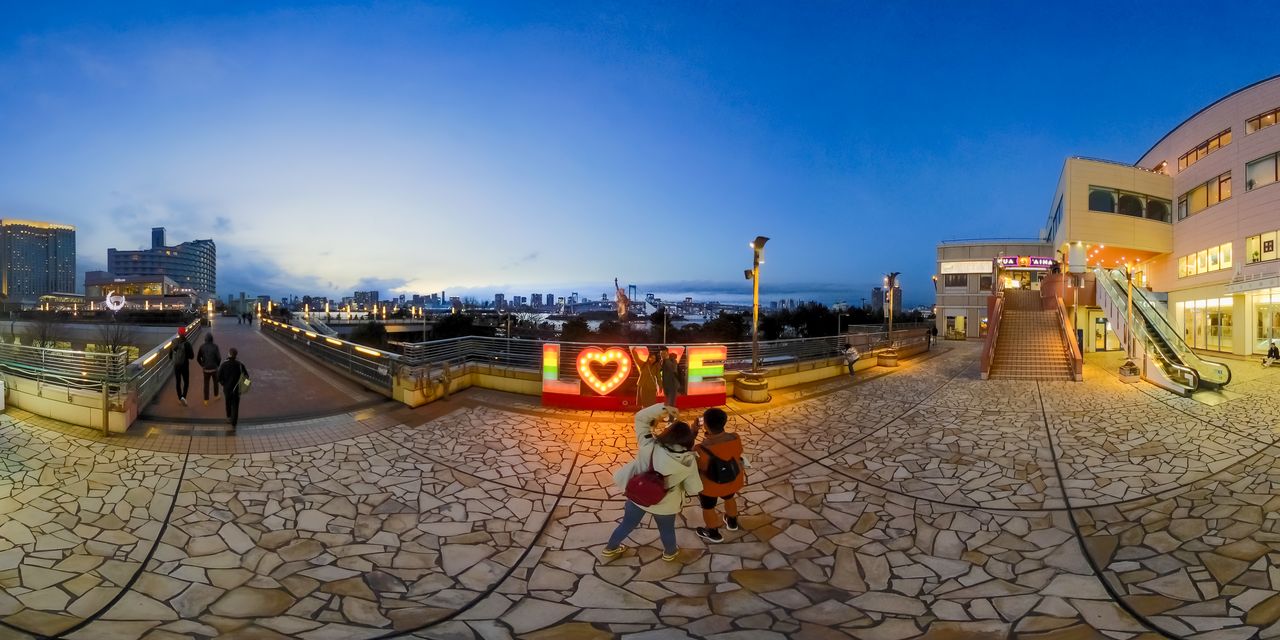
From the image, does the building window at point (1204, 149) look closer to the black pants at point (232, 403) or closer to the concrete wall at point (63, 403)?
the black pants at point (232, 403)

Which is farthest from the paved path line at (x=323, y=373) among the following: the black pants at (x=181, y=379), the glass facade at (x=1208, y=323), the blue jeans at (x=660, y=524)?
the glass facade at (x=1208, y=323)

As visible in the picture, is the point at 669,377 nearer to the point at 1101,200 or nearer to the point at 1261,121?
the point at 1261,121

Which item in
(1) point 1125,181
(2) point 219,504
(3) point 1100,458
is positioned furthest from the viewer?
(1) point 1125,181

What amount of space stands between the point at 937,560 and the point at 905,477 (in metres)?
2.35

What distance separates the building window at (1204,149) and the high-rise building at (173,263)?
175m

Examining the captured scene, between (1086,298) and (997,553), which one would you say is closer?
(997,553)

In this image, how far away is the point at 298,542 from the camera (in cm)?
513

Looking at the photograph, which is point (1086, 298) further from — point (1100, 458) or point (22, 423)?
point (22, 423)

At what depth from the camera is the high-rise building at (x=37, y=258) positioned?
13554cm

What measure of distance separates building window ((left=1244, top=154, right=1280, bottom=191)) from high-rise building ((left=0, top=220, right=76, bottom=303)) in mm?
212477

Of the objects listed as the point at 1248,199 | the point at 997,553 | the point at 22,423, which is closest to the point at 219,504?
the point at 22,423

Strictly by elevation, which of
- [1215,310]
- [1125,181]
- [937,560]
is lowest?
[937,560]

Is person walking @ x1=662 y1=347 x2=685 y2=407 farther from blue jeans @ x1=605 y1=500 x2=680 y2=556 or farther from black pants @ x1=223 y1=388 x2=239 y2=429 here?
black pants @ x1=223 y1=388 x2=239 y2=429

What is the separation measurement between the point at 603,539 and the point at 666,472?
1367 mm
